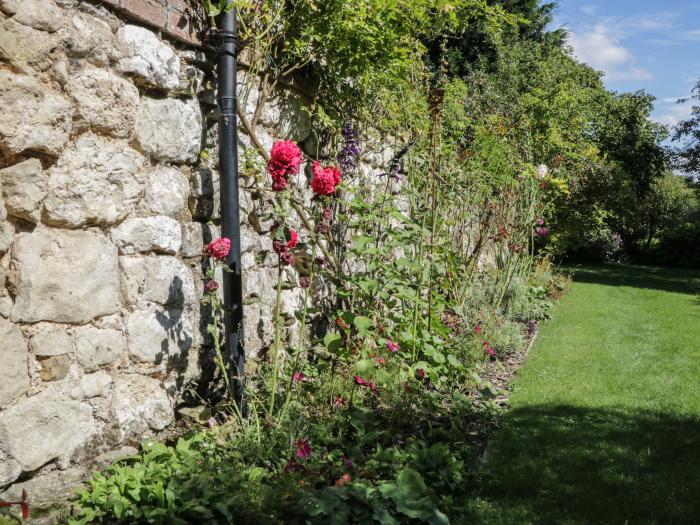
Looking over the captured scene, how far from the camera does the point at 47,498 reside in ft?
7.78

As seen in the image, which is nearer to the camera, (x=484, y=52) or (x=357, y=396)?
(x=357, y=396)

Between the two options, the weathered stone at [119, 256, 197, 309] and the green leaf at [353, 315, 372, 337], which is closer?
the weathered stone at [119, 256, 197, 309]

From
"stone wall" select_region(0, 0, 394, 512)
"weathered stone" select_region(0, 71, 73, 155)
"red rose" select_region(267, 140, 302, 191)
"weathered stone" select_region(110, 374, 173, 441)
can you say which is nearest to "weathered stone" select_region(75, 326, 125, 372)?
"stone wall" select_region(0, 0, 394, 512)

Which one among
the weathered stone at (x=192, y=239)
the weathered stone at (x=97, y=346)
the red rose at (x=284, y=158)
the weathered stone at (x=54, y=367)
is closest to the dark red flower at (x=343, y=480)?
the weathered stone at (x=97, y=346)

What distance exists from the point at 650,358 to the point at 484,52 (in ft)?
34.8

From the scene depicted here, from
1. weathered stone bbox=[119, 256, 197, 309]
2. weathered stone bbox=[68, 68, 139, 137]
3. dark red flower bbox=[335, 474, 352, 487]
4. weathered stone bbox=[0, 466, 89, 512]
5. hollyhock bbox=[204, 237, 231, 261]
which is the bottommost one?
dark red flower bbox=[335, 474, 352, 487]

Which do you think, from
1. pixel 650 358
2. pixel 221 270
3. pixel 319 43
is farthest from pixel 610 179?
pixel 221 270

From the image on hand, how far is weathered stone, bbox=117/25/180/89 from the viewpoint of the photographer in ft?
8.93

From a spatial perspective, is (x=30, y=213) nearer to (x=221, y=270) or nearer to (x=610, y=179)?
(x=221, y=270)

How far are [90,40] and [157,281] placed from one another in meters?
1.10

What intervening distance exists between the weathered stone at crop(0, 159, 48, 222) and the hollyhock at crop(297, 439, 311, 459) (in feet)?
4.97

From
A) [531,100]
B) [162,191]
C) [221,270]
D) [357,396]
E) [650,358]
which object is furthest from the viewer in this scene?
[531,100]

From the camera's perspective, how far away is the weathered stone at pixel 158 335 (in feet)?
9.30

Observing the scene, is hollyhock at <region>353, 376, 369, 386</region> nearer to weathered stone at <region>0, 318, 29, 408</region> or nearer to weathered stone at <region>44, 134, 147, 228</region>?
weathered stone at <region>44, 134, 147, 228</region>
